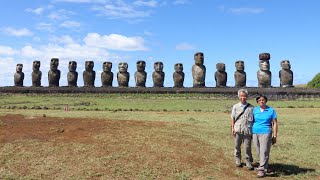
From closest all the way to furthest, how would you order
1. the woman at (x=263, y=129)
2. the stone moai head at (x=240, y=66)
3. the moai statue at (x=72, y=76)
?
1. the woman at (x=263, y=129)
2. the stone moai head at (x=240, y=66)
3. the moai statue at (x=72, y=76)

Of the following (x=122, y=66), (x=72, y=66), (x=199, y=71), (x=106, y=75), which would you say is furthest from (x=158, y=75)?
(x=72, y=66)

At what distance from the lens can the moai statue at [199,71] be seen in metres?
36.0

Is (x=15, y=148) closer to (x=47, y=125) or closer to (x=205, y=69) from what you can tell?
(x=47, y=125)

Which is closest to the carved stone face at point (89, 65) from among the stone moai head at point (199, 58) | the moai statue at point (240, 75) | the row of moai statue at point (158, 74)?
the row of moai statue at point (158, 74)

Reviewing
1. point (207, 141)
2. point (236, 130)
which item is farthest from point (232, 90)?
point (236, 130)

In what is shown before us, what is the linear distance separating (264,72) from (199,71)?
517 cm

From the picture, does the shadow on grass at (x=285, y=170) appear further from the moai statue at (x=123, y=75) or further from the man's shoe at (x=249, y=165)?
the moai statue at (x=123, y=75)

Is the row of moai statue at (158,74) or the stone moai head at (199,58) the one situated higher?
the stone moai head at (199,58)

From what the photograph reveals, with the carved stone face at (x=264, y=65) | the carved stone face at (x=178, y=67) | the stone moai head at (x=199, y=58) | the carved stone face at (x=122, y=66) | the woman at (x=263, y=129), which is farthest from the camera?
the carved stone face at (x=122, y=66)

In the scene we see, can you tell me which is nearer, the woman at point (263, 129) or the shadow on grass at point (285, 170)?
the woman at point (263, 129)

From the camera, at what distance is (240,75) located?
117 feet

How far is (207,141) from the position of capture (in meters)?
12.4

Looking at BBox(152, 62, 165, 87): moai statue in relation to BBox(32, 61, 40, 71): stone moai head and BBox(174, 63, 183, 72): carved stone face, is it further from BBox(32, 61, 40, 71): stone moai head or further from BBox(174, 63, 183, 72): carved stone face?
BBox(32, 61, 40, 71): stone moai head

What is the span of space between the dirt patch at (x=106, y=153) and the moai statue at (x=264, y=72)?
22.8 metres
